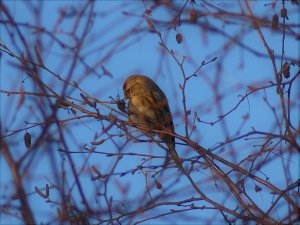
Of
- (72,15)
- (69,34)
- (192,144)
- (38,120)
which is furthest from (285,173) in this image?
(72,15)

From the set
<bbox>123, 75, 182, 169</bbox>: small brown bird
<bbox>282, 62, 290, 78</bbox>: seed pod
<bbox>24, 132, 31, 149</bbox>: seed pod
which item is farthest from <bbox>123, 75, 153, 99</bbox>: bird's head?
<bbox>282, 62, 290, 78</bbox>: seed pod

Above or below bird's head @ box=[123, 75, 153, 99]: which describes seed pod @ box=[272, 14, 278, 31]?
below

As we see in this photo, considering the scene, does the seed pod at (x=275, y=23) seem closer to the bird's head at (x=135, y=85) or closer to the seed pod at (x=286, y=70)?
the seed pod at (x=286, y=70)

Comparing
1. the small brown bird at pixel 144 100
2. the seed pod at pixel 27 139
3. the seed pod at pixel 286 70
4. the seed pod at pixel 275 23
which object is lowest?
the seed pod at pixel 27 139

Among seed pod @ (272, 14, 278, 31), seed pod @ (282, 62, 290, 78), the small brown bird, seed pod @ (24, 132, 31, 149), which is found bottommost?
seed pod @ (24, 132, 31, 149)

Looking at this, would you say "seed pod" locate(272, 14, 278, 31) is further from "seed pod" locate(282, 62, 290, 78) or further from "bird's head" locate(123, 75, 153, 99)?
"bird's head" locate(123, 75, 153, 99)

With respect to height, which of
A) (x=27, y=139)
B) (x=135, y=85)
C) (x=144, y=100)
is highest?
(x=135, y=85)

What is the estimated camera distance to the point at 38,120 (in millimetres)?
2475

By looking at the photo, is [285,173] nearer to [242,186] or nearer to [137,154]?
[242,186]

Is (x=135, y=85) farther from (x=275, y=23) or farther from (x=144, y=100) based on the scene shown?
(x=275, y=23)

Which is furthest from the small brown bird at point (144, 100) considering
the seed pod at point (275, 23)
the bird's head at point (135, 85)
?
the seed pod at point (275, 23)

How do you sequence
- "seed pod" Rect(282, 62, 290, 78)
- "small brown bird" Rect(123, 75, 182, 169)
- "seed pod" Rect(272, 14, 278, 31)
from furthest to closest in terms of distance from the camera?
"small brown bird" Rect(123, 75, 182, 169), "seed pod" Rect(272, 14, 278, 31), "seed pod" Rect(282, 62, 290, 78)

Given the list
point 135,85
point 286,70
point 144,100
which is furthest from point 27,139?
point 135,85

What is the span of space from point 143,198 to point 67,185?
0.44 metres
